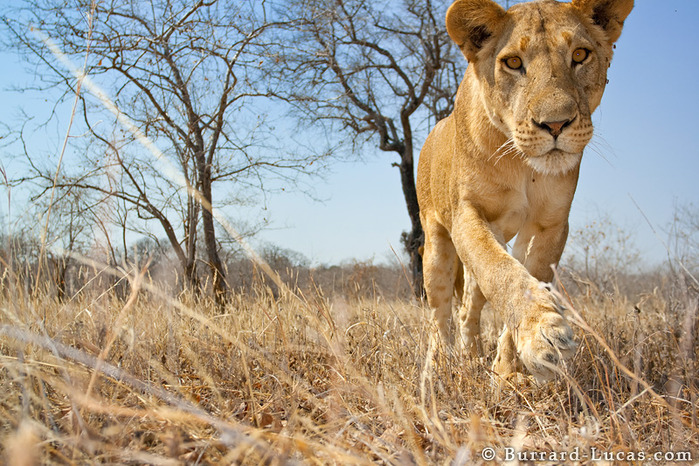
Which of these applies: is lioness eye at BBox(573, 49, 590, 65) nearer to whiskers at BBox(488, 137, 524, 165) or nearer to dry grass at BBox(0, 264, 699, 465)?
whiskers at BBox(488, 137, 524, 165)

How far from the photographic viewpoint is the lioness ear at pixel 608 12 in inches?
121

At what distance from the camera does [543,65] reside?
2760mm

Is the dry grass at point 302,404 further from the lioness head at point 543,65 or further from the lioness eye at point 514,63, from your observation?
the lioness eye at point 514,63

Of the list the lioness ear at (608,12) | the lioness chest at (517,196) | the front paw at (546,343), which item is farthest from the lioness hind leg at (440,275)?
the front paw at (546,343)

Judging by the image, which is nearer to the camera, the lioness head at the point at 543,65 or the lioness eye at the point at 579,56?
the lioness head at the point at 543,65

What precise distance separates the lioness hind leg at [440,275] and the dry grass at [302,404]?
855 millimetres

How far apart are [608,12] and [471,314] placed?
2.10m

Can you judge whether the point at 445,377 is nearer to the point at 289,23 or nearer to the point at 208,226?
the point at 208,226

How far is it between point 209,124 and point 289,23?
209 centimetres

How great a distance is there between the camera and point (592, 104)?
2.95 meters

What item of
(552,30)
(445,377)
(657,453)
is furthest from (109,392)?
(552,30)

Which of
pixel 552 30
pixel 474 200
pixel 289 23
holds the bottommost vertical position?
pixel 474 200

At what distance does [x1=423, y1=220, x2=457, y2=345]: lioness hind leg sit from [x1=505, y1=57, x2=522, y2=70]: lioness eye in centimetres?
139

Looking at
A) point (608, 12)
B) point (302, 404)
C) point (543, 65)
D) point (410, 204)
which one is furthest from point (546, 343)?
point (410, 204)
